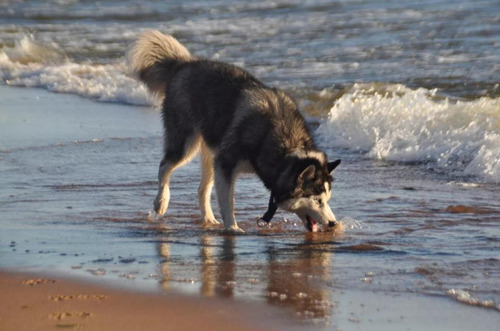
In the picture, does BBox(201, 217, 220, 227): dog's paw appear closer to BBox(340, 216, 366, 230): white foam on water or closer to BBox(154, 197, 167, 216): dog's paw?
BBox(154, 197, 167, 216): dog's paw

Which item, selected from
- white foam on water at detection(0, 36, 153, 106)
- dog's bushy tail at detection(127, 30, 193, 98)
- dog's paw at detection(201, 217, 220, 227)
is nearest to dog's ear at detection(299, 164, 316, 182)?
dog's paw at detection(201, 217, 220, 227)

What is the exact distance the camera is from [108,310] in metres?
5.15

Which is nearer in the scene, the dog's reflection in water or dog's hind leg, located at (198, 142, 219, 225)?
the dog's reflection in water

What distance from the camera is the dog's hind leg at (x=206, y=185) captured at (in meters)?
8.05

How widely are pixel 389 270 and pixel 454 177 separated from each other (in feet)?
12.0

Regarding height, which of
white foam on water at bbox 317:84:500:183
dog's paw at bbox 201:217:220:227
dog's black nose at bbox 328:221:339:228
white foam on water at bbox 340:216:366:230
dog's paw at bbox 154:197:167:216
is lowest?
white foam on water at bbox 317:84:500:183

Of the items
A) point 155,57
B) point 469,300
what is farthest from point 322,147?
point 469,300

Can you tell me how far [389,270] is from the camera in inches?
237

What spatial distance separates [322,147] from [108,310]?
21.6 ft

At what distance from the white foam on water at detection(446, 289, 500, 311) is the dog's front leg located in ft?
7.80

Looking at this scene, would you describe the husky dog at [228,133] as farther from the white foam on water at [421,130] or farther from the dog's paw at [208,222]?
the white foam on water at [421,130]

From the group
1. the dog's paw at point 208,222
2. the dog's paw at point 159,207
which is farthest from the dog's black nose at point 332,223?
the dog's paw at point 159,207

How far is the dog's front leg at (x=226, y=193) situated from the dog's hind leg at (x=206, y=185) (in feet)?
1.14

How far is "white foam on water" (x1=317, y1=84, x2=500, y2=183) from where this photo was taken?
391 inches
